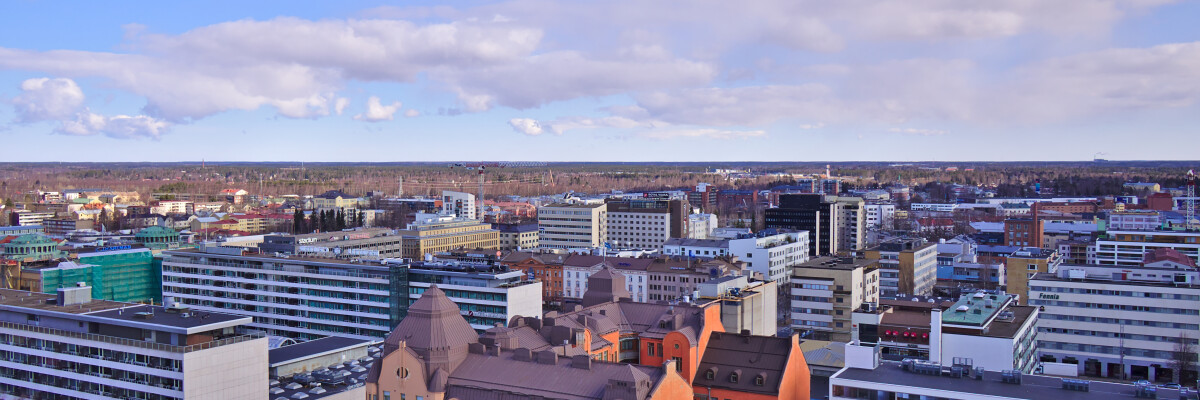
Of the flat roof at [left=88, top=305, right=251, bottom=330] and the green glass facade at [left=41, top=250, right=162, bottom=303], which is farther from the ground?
the flat roof at [left=88, top=305, right=251, bottom=330]

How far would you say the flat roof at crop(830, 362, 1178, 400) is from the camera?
4712cm

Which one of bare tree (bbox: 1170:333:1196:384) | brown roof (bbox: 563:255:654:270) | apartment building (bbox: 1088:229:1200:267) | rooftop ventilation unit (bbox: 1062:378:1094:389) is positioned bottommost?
bare tree (bbox: 1170:333:1196:384)

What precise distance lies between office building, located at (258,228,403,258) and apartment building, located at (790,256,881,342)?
45307 millimetres

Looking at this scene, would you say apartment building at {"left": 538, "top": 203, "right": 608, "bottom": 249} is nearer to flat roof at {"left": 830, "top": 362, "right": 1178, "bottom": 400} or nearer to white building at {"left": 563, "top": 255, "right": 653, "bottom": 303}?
white building at {"left": 563, "top": 255, "right": 653, "bottom": 303}

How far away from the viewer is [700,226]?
7146 inches

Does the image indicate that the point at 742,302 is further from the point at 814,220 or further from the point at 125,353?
the point at 814,220

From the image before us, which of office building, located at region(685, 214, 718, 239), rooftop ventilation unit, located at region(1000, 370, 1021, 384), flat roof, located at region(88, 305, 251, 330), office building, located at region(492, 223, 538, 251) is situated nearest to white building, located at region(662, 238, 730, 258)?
office building, located at region(685, 214, 718, 239)

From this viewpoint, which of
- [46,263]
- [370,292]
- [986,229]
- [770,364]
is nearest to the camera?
[770,364]

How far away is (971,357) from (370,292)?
52.1m

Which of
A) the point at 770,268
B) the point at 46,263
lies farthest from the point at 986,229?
the point at 46,263

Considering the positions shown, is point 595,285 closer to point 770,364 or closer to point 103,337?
point 770,364

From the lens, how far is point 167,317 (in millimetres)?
57594

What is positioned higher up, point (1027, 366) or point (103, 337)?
point (103, 337)

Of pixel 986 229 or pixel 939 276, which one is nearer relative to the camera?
pixel 939 276
